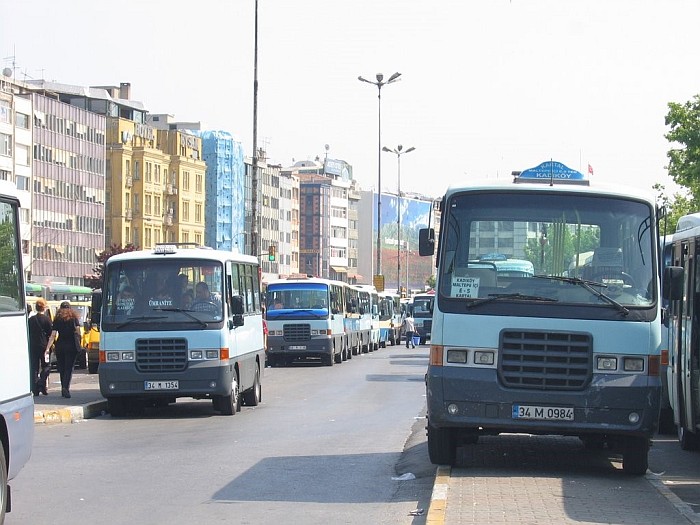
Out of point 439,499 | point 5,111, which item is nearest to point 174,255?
point 439,499

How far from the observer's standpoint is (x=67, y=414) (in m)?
22.2

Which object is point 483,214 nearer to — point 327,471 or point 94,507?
point 327,471

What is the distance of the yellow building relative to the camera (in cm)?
13062

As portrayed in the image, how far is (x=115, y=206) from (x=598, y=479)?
120 metres

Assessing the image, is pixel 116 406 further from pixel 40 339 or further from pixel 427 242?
pixel 427 242

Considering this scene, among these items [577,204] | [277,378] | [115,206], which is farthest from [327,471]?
[115,206]

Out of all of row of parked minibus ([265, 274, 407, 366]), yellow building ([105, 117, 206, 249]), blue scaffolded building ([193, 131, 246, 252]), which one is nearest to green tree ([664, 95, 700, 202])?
row of parked minibus ([265, 274, 407, 366])

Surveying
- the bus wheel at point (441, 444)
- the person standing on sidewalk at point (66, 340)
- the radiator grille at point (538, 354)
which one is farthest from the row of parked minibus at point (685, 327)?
the person standing on sidewalk at point (66, 340)

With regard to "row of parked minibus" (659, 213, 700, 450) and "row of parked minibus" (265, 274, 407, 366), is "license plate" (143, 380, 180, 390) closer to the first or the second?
"row of parked minibus" (659, 213, 700, 450)

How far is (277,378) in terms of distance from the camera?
125ft

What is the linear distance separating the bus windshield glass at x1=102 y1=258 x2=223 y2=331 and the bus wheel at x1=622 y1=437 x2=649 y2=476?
9877 mm

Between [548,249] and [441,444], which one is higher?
[548,249]

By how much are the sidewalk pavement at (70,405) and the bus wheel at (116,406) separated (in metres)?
0.39

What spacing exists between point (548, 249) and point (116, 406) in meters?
10.9
